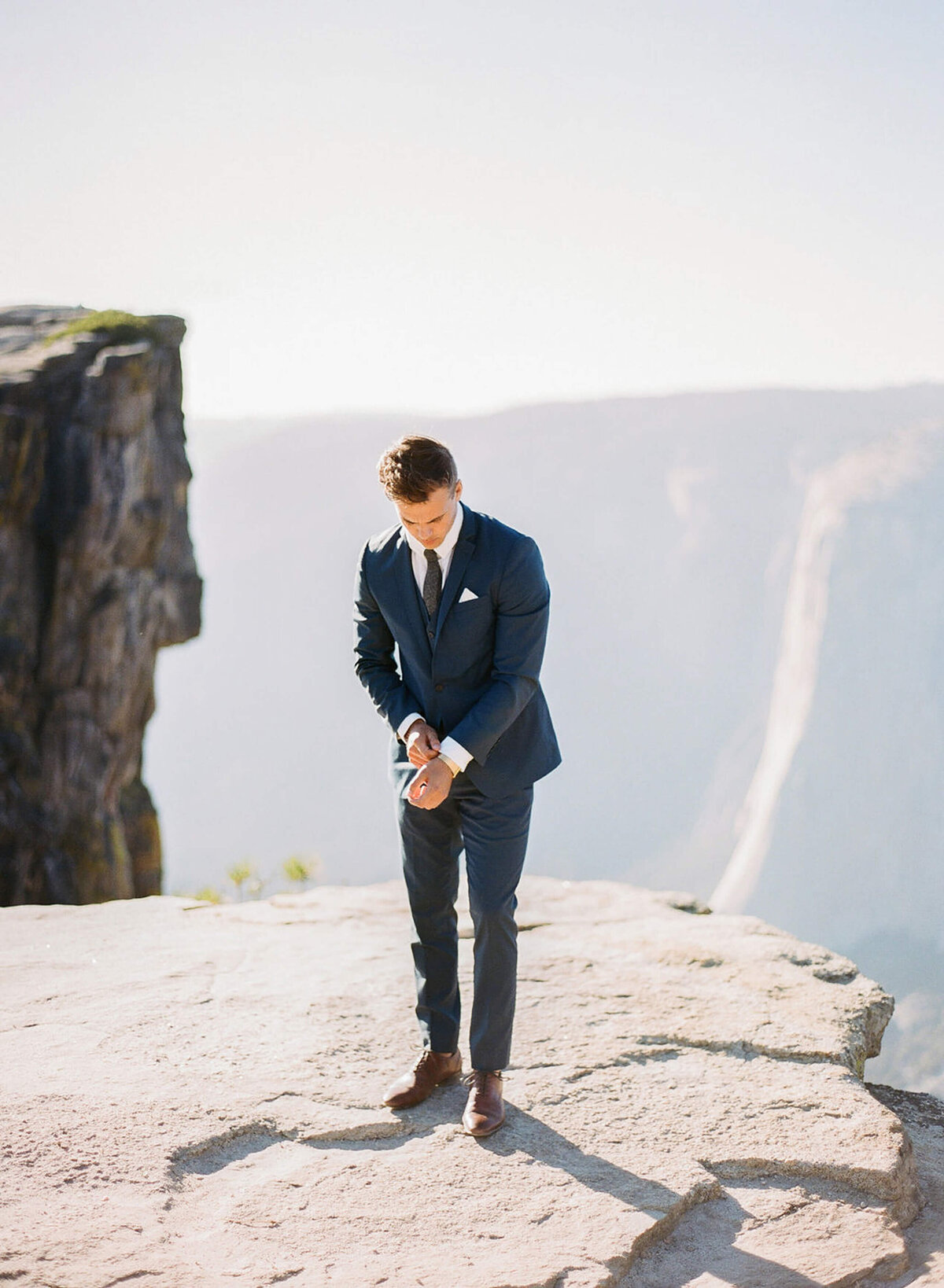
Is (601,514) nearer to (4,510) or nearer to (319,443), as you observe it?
(319,443)

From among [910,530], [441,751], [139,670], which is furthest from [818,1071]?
[910,530]

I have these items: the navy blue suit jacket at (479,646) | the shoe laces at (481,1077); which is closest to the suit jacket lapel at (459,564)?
the navy blue suit jacket at (479,646)

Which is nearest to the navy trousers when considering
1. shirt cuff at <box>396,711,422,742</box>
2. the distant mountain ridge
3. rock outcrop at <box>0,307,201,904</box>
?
shirt cuff at <box>396,711,422,742</box>

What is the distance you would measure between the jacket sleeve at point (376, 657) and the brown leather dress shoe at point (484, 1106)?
1.01 metres

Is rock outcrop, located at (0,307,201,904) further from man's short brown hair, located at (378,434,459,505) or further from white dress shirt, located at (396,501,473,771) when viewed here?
man's short brown hair, located at (378,434,459,505)

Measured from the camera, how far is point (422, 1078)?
3.09 meters

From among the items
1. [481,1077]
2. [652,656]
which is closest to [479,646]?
[481,1077]

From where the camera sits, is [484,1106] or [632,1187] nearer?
[632,1187]

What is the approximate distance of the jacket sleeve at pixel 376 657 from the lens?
302 cm

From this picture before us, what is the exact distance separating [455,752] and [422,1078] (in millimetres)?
1061

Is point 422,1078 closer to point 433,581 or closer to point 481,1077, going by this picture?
point 481,1077

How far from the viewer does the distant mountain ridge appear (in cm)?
4622

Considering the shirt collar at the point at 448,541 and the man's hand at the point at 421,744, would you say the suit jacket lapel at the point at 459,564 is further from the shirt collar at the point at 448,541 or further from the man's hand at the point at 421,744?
the man's hand at the point at 421,744

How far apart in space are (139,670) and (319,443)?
239 ft
